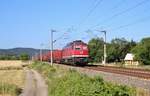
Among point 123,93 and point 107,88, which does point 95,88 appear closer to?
point 107,88

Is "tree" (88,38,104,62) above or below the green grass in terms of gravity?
above

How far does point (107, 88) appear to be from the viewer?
18750 millimetres

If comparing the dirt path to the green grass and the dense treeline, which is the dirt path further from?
the dense treeline

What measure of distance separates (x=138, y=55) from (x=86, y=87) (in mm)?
88340

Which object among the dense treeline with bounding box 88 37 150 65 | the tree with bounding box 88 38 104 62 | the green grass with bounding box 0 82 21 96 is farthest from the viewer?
the tree with bounding box 88 38 104 62

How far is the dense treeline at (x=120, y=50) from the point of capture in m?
106

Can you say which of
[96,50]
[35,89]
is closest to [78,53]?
[35,89]

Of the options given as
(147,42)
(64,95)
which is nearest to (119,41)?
(147,42)

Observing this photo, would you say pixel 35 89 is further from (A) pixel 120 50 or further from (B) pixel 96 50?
(A) pixel 120 50

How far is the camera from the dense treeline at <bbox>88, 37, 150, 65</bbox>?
10638cm

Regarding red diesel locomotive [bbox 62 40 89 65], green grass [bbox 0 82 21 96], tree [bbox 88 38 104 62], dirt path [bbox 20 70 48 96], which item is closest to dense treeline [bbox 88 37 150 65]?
tree [bbox 88 38 104 62]

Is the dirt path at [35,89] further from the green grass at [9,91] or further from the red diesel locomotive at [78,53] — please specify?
the red diesel locomotive at [78,53]

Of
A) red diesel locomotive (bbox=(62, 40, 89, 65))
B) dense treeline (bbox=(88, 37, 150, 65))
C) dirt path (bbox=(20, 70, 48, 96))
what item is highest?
dense treeline (bbox=(88, 37, 150, 65))

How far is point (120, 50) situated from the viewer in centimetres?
14612
